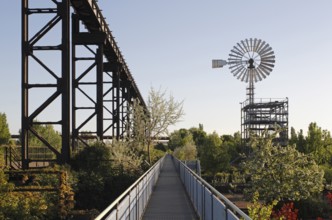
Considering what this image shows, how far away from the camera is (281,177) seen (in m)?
25.2

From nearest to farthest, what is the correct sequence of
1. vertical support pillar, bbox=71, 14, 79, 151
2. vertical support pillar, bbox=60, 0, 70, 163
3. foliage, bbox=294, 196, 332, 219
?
vertical support pillar, bbox=60, 0, 70, 163, foliage, bbox=294, 196, 332, 219, vertical support pillar, bbox=71, 14, 79, 151

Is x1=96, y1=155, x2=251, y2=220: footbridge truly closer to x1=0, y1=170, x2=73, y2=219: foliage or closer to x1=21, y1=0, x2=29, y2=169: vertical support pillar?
x1=0, y1=170, x2=73, y2=219: foliage

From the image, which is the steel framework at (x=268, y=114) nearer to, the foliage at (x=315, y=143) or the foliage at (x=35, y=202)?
the foliage at (x=315, y=143)

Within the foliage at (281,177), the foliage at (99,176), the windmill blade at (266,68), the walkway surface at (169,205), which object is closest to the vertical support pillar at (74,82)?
the foliage at (99,176)

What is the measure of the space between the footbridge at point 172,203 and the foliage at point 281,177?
4.23 m

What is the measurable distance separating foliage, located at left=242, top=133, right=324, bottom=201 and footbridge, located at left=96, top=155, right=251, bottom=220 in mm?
4226

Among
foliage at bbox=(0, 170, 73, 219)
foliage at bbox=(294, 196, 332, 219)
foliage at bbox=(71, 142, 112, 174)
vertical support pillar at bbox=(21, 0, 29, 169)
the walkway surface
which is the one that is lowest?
foliage at bbox=(294, 196, 332, 219)

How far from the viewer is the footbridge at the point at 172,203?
842 centimetres

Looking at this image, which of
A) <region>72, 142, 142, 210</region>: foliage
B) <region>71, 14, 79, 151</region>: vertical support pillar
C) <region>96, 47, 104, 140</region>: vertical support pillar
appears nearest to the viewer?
<region>72, 142, 142, 210</region>: foliage

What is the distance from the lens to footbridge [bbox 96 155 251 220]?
842 centimetres

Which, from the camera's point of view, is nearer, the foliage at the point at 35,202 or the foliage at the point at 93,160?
the foliage at the point at 35,202

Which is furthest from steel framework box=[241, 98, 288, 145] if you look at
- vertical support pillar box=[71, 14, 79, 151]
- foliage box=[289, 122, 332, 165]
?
vertical support pillar box=[71, 14, 79, 151]

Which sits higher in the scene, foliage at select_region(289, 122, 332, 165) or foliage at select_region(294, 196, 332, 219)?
foliage at select_region(289, 122, 332, 165)

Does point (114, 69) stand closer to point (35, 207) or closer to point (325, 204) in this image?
point (325, 204)
